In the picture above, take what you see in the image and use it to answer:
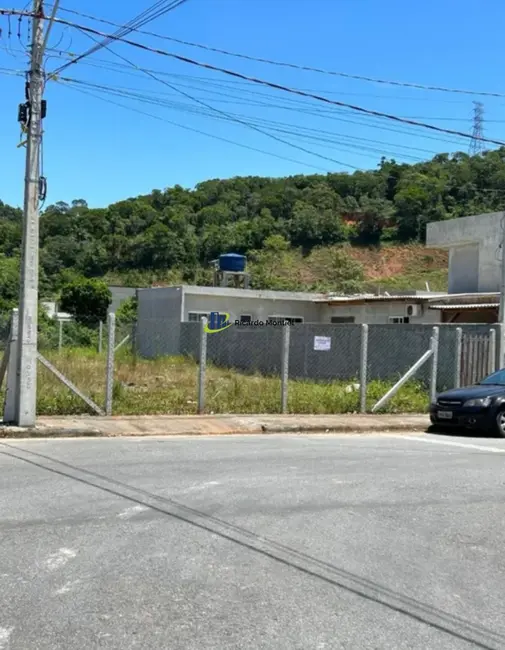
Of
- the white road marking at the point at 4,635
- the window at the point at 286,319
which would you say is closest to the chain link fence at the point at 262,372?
the window at the point at 286,319

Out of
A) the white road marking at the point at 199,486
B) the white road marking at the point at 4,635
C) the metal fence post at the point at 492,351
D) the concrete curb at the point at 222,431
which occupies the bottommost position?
the concrete curb at the point at 222,431

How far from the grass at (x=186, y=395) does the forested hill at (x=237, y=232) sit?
4398cm

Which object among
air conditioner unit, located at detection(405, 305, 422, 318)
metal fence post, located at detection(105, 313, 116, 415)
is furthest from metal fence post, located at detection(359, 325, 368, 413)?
air conditioner unit, located at detection(405, 305, 422, 318)

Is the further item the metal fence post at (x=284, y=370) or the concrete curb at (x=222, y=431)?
the metal fence post at (x=284, y=370)

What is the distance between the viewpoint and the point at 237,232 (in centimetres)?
7669

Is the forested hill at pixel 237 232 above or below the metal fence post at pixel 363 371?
above

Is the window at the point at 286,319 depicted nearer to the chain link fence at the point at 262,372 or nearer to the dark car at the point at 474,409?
the chain link fence at the point at 262,372

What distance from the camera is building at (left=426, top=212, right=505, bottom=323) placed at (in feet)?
83.7

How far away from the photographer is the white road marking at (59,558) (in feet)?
16.7

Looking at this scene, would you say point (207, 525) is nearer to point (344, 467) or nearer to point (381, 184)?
point (344, 467)

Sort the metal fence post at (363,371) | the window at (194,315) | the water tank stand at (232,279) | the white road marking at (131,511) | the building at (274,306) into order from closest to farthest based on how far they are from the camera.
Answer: the white road marking at (131,511), the metal fence post at (363,371), the building at (274,306), the window at (194,315), the water tank stand at (232,279)

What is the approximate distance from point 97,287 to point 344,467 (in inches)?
2090

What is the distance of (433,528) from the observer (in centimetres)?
643

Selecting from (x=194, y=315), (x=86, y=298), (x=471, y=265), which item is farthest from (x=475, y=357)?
(x=86, y=298)
